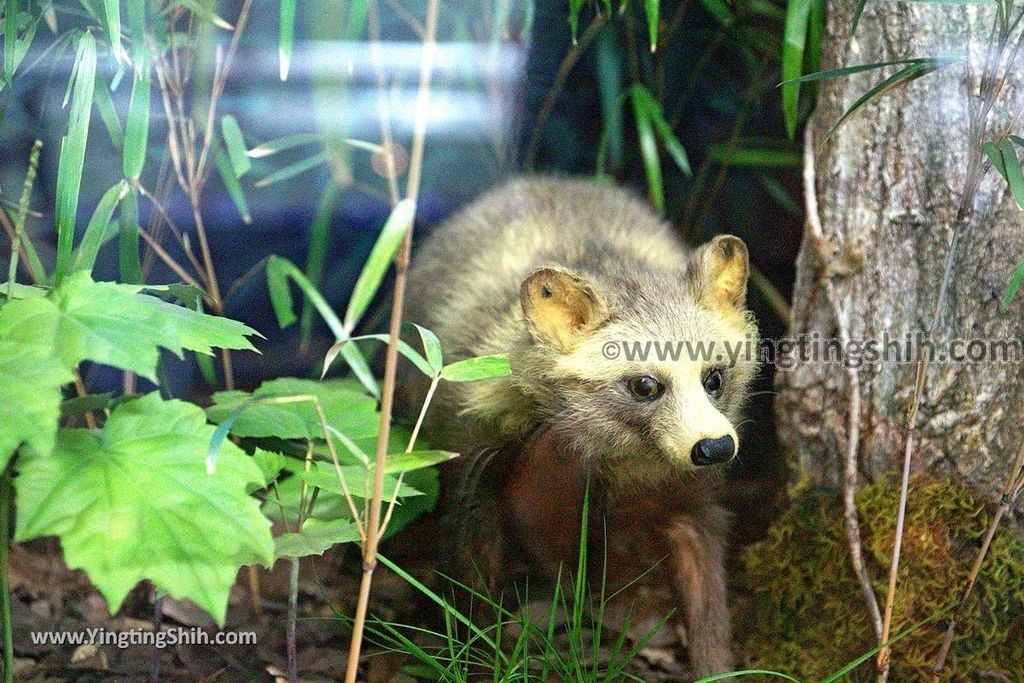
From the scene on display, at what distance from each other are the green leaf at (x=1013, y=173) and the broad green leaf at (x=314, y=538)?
158 cm

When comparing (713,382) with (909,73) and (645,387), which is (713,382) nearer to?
(645,387)

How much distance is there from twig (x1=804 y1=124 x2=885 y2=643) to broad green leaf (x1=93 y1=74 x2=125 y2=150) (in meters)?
1.78

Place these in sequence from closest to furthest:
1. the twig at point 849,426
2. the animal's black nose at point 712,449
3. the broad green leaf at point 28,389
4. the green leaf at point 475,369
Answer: the broad green leaf at point 28,389
the green leaf at point 475,369
the animal's black nose at point 712,449
the twig at point 849,426

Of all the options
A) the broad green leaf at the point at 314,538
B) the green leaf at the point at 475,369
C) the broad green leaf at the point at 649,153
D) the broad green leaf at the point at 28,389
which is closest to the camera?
the broad green leaf at the point at 28,389

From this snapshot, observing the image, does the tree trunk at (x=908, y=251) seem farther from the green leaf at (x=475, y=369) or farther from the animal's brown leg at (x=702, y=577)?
the green leaf at (x=475, y=369)

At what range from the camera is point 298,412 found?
214cm

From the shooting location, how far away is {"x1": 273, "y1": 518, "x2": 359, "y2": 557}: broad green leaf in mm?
1959

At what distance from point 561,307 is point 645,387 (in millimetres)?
282

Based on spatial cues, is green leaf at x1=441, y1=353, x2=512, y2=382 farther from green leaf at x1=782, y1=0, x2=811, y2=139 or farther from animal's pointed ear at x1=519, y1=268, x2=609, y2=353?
green leaf at x1=782, y1=0, x2=811, y2=139

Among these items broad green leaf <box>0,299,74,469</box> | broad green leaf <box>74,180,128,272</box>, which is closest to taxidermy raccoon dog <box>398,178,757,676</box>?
broad green leaf <box>74,180,128,272</box>

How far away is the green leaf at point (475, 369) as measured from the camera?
1.82m

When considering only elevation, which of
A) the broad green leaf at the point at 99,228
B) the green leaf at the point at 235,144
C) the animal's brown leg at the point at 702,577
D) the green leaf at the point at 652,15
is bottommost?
the animal's brown leg at the point at 702,577

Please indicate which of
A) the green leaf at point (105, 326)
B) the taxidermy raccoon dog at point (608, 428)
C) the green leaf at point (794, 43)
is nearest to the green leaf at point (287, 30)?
the green leaf at point (105, 326)

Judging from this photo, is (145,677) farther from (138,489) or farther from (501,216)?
(501,216)
